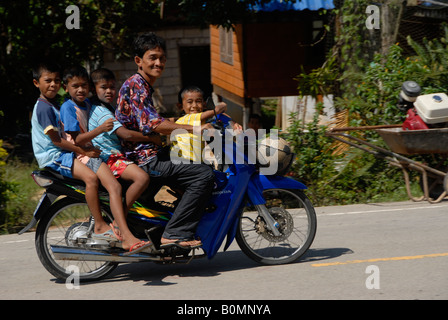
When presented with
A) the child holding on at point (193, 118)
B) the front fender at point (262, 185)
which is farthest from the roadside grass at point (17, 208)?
the front fender at point (262, 185)

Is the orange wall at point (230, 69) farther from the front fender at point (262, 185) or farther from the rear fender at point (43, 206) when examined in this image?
the rear fender at point (43, 206)

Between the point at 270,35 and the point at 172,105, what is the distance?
8.79 meters

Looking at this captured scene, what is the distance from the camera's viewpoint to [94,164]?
5586 mm

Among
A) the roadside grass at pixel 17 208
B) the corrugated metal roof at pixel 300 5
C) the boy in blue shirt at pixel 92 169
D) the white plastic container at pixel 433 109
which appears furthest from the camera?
the corrugated metal roof at pixel 300 5

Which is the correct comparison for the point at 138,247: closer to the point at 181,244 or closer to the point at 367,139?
the point at 181,244

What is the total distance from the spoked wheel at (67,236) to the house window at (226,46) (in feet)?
47.5

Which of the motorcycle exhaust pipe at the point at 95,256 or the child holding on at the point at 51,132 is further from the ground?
the child holding on at the point at 51,132

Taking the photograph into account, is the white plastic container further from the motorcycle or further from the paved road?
the motorcycle

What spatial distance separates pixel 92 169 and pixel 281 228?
1827 millimetres

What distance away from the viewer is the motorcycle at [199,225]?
5.66 meters

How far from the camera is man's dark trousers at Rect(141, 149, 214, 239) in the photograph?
18.4ft

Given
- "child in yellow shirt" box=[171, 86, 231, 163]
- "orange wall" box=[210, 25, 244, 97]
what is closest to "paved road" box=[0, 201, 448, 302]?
"child in yellow shirt" box=[171, 86, 231, 163]

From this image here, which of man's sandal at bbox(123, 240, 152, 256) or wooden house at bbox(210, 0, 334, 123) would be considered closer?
man's sandal at bbox(123, 240, 152, 256)
